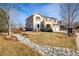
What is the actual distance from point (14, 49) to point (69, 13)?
2.38 ft

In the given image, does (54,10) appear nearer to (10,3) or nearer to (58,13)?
(58,13)

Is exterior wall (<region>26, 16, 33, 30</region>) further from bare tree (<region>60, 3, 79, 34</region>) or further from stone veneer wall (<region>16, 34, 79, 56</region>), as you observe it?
bare tree (<region>60, 3, 79, 34</region>)

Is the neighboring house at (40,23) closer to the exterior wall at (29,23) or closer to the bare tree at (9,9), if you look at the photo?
the exterior wall at (29,23)

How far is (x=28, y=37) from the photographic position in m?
2.12

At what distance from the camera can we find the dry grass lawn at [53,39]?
209cm

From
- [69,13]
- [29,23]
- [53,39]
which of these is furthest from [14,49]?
[69,13]

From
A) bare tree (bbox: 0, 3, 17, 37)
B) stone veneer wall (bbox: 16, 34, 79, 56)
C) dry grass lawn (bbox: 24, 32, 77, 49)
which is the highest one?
bare tree (bbox: 0, 3, 17, 37)

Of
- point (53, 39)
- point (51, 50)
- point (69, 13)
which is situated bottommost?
point (51, 50)

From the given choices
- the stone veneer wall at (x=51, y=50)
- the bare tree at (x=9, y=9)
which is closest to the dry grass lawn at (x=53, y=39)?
the stone veneer wall at (x=51, y=50)

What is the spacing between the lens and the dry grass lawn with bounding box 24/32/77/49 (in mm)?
2090

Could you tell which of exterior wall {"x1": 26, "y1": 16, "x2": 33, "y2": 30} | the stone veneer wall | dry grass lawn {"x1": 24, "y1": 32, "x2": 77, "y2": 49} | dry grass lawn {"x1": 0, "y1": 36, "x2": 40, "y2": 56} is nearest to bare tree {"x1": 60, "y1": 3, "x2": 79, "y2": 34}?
dry grass lawn {"x1": 24, "y1": 32, "x2": 77, "y2": 49}

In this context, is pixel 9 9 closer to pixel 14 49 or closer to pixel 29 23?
pixel 29 23

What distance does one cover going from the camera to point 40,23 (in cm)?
211

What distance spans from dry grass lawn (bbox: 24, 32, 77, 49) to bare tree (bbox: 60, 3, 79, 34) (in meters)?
0.10
